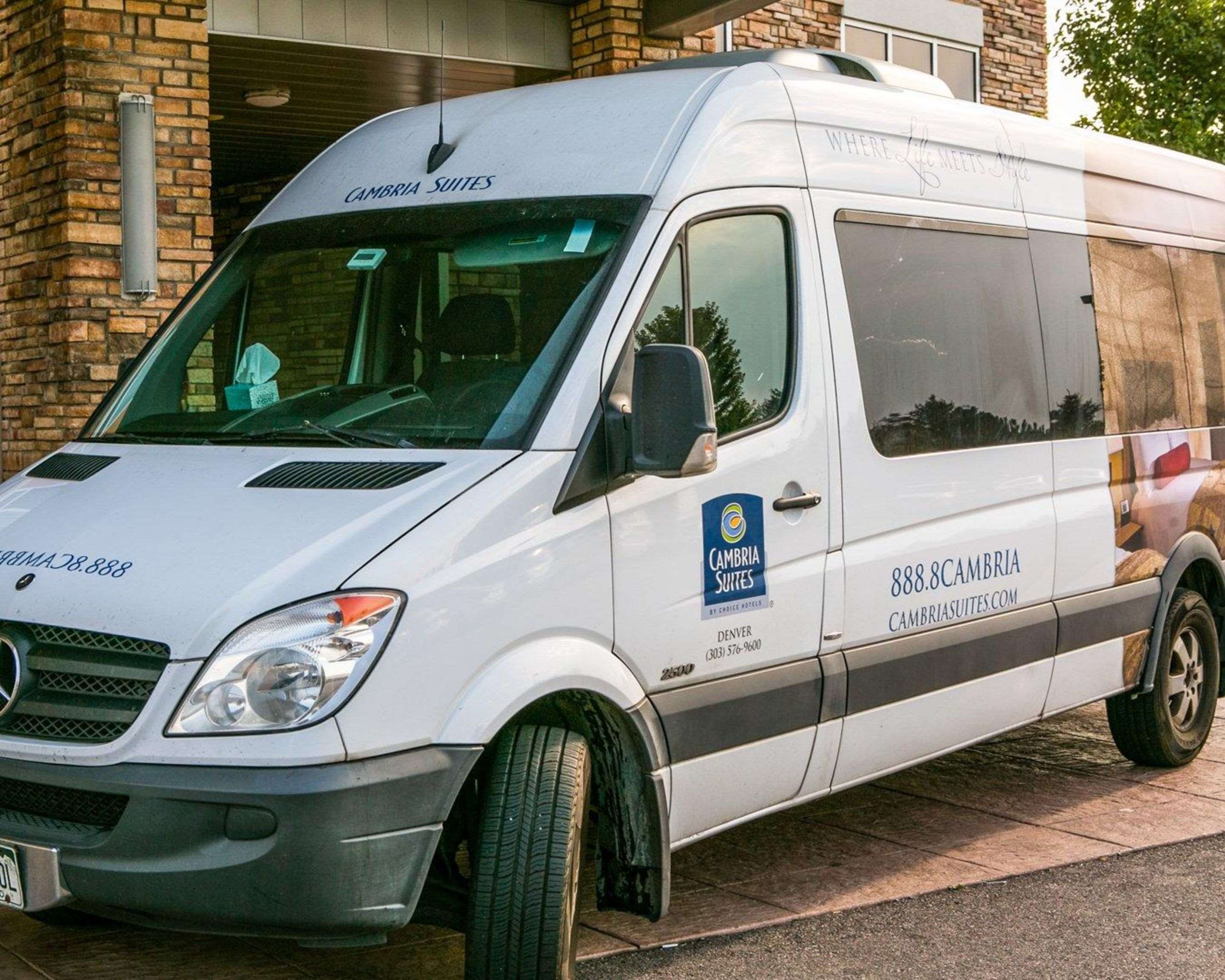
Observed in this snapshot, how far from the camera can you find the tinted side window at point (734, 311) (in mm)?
4516

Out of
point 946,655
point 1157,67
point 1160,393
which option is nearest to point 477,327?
point 946,655

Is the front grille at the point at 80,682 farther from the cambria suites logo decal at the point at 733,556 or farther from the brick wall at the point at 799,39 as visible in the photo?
the brick wall at the point at 799,39

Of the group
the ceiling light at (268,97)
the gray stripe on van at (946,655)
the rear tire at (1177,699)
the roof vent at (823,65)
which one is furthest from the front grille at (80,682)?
the ceiling light at (268,97)

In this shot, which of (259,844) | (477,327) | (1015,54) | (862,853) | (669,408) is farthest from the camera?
(1015,54)

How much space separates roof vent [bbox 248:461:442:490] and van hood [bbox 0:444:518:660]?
21 millimetres

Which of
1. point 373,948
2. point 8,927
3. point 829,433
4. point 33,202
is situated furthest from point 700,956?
point 33,202

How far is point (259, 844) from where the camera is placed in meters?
3.57

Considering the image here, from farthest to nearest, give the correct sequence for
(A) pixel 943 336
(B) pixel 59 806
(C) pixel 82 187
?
(C) pixel 82 187 < (A) pixel 943 336 < (B) pixel 59 806

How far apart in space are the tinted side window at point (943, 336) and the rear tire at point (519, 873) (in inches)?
70.5

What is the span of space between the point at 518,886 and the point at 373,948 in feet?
3.51

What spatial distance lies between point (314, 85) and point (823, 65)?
7101 millimetres

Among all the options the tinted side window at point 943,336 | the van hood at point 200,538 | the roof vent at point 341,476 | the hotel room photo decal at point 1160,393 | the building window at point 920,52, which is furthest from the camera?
the building window at point 920,52

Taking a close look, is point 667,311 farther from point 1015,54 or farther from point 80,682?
point 1015,54

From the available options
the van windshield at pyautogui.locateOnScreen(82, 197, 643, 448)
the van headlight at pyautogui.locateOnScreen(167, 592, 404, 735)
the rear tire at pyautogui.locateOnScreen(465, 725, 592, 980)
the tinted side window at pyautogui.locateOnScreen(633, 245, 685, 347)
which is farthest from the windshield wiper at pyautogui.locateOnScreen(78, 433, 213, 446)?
the rear tire at pyautogui.locateOnScreen(465, 725, 592, 980)
